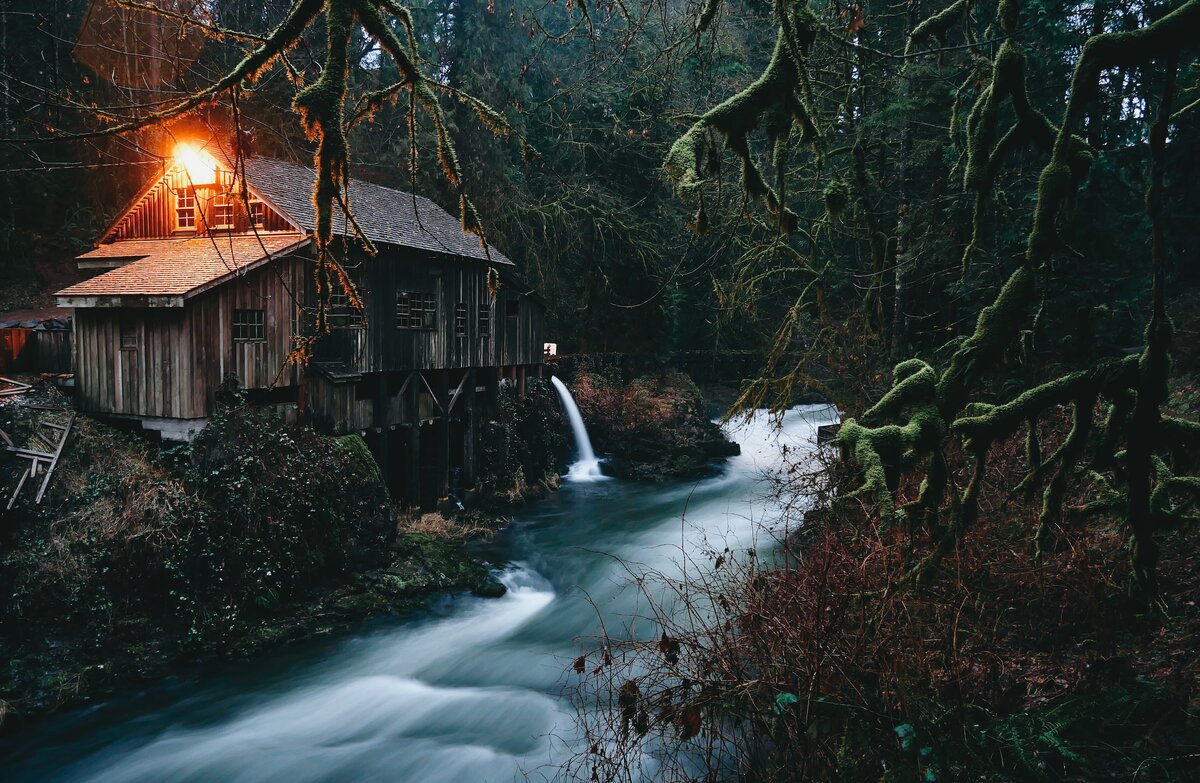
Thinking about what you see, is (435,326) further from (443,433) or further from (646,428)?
(646,428)

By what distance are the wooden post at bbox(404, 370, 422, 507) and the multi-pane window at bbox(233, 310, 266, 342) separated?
180 inches

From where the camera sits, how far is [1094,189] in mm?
11000

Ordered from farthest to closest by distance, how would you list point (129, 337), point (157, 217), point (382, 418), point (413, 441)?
point (413, 441) < point (382, 418) < point (157, 217) < point (129, 337)

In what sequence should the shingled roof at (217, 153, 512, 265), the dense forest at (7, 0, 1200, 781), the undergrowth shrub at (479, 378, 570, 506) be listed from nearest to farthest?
the dense forest at (7, 0, 1200, 781) < the shingled roof at (217, 153, 512, 265) < the undergrowth shrub at (479, 378, 570, 506)

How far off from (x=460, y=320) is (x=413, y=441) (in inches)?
139

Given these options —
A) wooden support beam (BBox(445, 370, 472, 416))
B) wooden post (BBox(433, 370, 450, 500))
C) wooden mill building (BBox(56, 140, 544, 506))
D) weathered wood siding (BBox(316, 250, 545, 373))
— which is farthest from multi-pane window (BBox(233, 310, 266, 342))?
wooden support beam (BBox(445, 370, 472, 416))

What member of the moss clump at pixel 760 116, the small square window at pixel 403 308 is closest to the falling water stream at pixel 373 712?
the moss clump at pixel 760 116

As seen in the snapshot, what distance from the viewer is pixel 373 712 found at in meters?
9.80

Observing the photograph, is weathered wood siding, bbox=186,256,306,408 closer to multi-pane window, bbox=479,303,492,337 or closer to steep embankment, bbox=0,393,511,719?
steep embankment, bbox=0,393,511,719

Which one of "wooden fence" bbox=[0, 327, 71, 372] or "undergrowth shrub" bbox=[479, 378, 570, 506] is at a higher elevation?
"wooden fence" bbox=[0, 327, 71, 372]

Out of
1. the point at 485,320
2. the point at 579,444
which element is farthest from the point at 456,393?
the point at 579,444

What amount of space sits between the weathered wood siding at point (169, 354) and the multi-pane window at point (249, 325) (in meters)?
0.08

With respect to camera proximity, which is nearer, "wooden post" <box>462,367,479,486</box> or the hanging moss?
the hanging moss

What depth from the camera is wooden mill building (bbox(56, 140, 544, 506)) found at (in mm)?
12859
